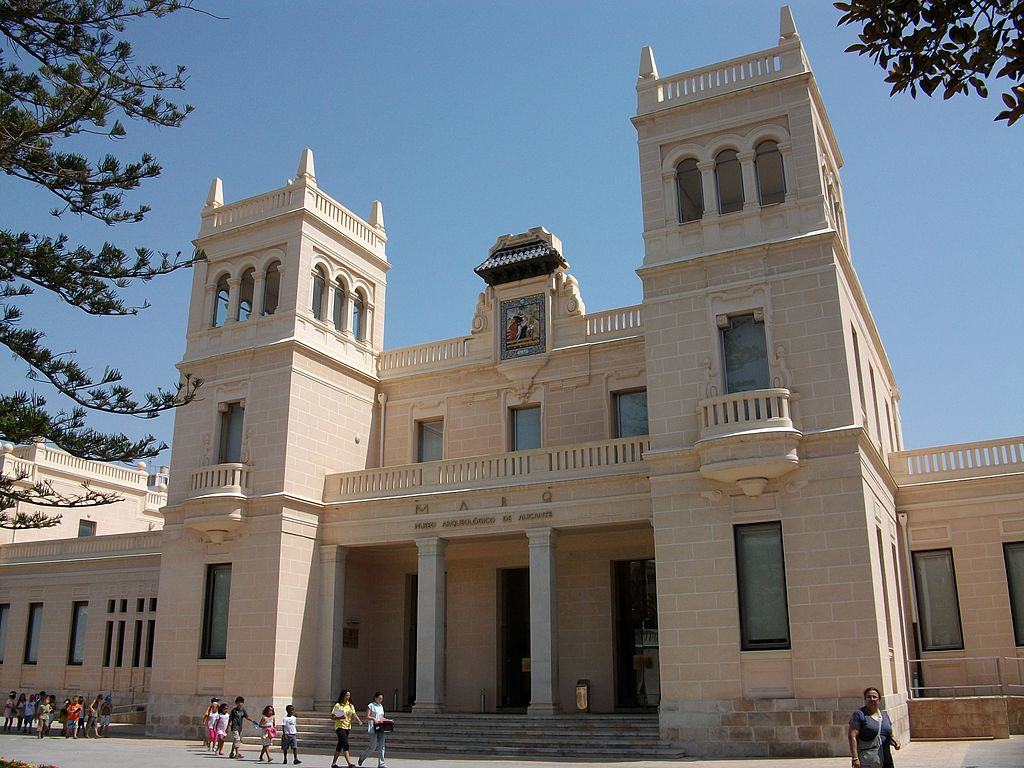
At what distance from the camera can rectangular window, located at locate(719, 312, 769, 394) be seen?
862 inches

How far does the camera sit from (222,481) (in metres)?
27.3

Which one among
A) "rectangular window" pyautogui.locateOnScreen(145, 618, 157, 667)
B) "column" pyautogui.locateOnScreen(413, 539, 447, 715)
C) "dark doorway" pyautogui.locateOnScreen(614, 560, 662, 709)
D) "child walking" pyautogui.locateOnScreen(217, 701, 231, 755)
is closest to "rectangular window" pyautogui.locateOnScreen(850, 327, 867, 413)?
"dark doorway" pyautogui.locateOnScreen(614, 560, 662, 709)

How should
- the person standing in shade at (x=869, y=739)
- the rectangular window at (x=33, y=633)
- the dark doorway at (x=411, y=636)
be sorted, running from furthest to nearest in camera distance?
the rectangular window at (x=33, y=633) → the dark doorway at (x=411, y=636) → the person standing in shade at (x=869, y=739)

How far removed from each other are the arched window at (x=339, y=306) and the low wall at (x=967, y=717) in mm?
20320

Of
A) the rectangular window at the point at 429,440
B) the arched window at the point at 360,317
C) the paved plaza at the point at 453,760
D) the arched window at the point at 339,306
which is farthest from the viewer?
the arched window at the point at 360,317

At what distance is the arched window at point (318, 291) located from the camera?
2984cm

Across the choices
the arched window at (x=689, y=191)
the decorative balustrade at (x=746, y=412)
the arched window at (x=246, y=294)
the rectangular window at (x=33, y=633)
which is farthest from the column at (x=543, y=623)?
the rectangular window at (x=33, y=633)

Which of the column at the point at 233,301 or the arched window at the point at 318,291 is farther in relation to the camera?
the column at the point at 233,301

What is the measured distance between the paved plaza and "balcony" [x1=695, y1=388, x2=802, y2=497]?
5952 mm

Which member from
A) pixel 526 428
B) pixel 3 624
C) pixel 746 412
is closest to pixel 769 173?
pixel 746 412

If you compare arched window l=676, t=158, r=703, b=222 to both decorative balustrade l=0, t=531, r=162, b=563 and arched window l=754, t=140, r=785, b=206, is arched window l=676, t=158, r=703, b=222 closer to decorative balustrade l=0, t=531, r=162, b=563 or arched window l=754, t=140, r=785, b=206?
arched window l=754, t=140, r=785, b=206

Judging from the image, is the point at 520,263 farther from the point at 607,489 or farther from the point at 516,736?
the point at 516,736

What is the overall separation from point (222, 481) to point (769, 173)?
17.9 metres

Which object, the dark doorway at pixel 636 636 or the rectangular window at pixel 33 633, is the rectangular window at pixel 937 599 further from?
the rectangular window at pixel 33 633
